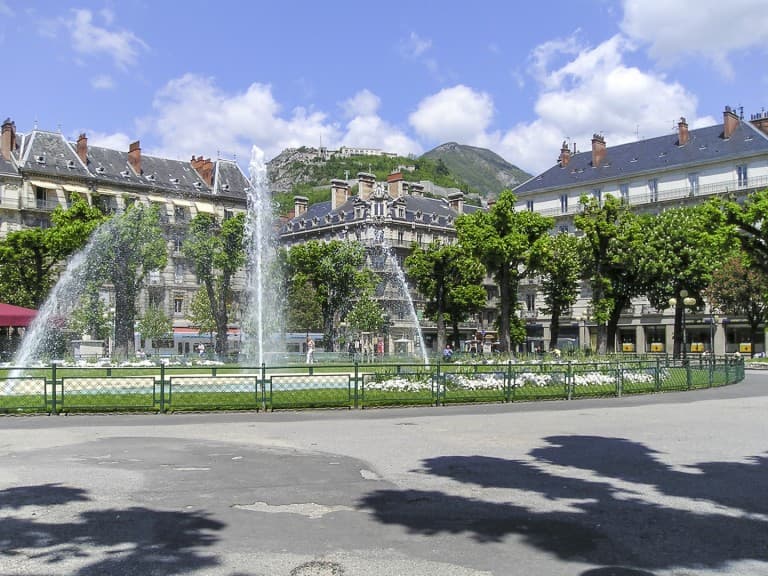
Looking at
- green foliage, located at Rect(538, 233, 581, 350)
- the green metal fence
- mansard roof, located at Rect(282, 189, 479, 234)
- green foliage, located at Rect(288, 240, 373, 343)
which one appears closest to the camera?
the green metal fence

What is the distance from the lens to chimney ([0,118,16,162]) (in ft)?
201

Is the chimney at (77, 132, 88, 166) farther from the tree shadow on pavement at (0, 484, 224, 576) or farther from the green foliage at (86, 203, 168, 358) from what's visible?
the tree shadow on pavement at (0, 484, 224, 576)

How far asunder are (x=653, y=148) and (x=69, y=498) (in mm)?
67650

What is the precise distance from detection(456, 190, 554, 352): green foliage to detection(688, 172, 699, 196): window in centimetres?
2435

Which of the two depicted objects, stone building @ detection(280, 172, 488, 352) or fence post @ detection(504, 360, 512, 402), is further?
stone building @ detection(280, 172, 488, 352)

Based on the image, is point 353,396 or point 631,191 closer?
point 353,396

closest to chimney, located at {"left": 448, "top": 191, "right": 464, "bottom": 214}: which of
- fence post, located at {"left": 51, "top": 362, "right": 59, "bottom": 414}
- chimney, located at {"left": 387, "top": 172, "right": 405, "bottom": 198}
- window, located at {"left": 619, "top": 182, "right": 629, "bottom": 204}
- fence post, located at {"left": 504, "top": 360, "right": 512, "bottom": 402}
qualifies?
chimney, located at {"left": 387, "top": 172, "right": 405, "bottom": 198}

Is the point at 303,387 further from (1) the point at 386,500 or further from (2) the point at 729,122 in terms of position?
(2) the point at 729,122

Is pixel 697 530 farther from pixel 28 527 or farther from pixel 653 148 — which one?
pixel 653 148

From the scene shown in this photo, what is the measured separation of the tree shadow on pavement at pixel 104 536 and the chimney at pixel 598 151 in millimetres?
68545

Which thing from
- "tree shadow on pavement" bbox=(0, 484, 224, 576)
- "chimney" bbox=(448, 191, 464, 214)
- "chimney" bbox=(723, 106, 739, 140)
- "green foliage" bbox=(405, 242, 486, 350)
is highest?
"chimney" bbox=(723, 106, 739, 140)

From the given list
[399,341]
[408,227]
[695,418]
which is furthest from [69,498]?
[408,227]

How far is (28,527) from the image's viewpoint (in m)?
7.27

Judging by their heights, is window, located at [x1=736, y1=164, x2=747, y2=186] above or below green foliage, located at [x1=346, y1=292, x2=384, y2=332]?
above
